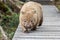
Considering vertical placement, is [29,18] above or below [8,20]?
above

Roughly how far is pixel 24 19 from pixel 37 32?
491mm

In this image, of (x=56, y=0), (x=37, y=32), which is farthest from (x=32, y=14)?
(x=56, y=0)

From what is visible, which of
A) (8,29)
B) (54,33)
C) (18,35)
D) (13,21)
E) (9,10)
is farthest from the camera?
(9,10)

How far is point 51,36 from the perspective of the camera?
17.3ft

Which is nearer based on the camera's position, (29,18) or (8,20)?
(29,18)

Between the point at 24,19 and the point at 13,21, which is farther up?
the point at 24,19

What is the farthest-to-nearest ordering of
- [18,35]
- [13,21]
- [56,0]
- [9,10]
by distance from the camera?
[56,0], [9,10], [13,21], [18,35]

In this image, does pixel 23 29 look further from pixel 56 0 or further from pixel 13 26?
pixel 56 0

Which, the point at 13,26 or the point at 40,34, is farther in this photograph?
the point at 13,26

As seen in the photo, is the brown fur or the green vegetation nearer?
the brown fur

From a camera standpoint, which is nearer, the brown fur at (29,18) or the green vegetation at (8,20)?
the brown fur at (29,18)

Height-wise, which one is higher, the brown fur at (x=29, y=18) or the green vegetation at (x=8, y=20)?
the brown fur at (x=29, y=18)

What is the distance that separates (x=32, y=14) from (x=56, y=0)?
5345 millimetres

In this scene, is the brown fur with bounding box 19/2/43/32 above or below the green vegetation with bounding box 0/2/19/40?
above
